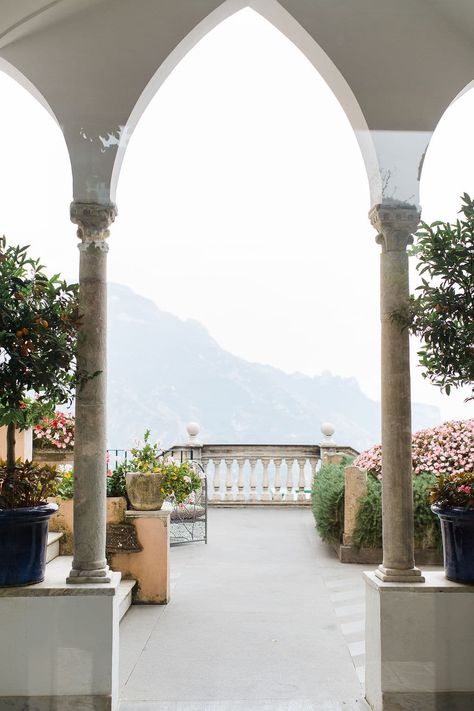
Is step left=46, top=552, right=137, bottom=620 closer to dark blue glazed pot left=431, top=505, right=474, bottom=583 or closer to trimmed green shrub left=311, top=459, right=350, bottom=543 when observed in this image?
dark blue glazed pot left=431, top=505, right=474, bottom=583

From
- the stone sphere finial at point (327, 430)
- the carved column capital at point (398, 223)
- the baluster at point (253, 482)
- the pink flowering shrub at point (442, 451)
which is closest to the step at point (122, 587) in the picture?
the carved column capital at point (398, 223)

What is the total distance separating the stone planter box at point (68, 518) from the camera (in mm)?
5477

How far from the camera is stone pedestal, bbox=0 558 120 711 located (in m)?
3.38

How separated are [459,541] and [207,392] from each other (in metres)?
56.6

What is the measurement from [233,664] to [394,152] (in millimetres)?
3179

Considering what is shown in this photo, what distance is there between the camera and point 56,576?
12.1ft

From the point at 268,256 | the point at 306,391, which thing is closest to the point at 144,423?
the point at 306,391

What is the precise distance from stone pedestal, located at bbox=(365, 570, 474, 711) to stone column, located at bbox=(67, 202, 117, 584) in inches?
57.7

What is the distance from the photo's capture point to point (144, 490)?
5.51 metres

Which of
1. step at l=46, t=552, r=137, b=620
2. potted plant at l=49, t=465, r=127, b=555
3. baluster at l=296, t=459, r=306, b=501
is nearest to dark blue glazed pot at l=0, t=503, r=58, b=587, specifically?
step at l=46, t=552, r=137, b=620

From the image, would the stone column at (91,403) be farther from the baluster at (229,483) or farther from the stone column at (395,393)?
the baluster at (229,483)

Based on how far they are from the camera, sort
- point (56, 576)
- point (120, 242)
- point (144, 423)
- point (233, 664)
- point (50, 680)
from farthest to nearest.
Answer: point (120, 242) → point (144, 423) → point (233, 664) → point (56, 576) → point (50, 680)

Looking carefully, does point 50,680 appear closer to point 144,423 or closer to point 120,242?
point 144,423

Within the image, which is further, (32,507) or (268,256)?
(268,256)
